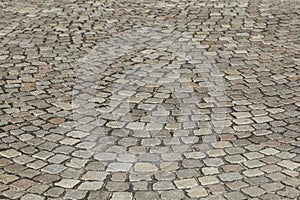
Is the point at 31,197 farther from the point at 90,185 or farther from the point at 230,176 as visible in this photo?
the point at 230,176

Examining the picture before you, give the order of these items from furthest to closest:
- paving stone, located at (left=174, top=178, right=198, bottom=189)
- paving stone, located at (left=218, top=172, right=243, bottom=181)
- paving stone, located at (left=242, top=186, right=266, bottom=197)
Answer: paving stone, located at (left=218, top=172, right=243, bottom=181), paving stone, located at (left=174, top=178, right=198, bottom=189), paving stone, located at (left=242, top=186, right=266, bottom=197)

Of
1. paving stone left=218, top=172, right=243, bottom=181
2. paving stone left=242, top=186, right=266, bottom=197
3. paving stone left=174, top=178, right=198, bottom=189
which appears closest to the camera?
paving stone left=242, top=186, right=266, bottom=197

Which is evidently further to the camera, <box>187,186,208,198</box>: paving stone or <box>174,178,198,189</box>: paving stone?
<box>174,178,198,189</box>: paving stone

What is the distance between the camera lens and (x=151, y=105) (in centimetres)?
665

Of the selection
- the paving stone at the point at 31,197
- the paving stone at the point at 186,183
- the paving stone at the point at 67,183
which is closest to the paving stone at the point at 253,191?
the paving stone at the point at 186,183

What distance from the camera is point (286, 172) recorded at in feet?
16.9

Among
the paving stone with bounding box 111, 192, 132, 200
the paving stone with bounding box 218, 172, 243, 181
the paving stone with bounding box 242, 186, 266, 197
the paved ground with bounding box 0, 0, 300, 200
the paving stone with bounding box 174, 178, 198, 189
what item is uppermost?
the paved ground with bounding box 0, 0, 300, 200

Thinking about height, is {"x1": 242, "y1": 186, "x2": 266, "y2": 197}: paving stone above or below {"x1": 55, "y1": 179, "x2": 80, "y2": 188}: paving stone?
below

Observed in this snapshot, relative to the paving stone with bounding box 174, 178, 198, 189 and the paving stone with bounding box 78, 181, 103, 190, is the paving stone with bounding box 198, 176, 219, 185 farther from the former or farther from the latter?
the paving stone with bounding box 78, 181, 103, 190

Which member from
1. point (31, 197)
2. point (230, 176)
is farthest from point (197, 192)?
point (31, 197)

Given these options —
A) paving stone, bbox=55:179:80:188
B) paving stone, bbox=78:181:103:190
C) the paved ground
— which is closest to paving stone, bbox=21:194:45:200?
the paved ground

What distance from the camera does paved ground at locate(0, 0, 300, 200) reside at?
→ 16.7ft

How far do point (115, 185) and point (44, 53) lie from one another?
411cm

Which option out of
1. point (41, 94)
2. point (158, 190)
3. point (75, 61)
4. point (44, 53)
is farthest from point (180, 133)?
point (44, 53)
